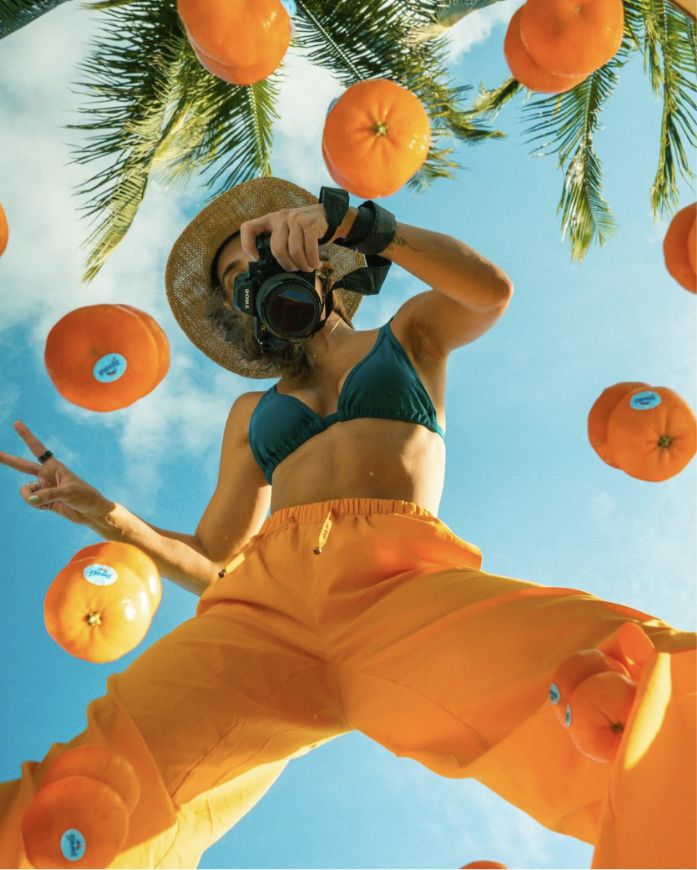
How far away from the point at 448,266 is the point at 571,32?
149cm

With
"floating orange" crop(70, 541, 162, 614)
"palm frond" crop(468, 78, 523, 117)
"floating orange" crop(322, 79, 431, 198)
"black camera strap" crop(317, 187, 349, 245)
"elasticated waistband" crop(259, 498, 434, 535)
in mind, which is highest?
"palm frond" crop(468, 78, 523, 117)

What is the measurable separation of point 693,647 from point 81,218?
5092 millimetres

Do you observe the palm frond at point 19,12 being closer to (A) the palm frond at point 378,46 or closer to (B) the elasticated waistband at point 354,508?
(A) the palm frond at point 378,46

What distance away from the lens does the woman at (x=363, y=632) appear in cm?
244

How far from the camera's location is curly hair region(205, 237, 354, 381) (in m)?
3.92

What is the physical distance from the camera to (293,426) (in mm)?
3719

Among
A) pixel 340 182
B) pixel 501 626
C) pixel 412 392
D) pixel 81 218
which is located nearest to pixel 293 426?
pixel 412 392

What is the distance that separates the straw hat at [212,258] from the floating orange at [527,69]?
3.77 ft

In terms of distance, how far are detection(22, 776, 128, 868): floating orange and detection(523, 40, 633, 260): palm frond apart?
17.2 ft

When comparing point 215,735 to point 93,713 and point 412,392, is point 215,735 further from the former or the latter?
point 412,392

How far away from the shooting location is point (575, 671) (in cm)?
230

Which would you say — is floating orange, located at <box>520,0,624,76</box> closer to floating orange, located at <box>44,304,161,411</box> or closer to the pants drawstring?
floating orange, located at <box>44,304,161,411</box>

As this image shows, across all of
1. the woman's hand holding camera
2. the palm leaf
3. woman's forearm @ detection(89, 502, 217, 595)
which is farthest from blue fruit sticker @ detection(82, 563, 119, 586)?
the palm leaf

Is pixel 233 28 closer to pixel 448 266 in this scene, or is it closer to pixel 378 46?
pixel 448 266
